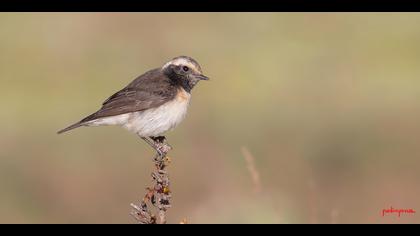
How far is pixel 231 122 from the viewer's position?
19656 mm

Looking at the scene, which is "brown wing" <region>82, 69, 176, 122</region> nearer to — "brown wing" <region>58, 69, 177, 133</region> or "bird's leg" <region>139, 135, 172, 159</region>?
"brown wing" <region>58, 69, 177, 133</region>

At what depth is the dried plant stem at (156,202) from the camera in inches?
298

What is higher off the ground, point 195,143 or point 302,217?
point 195,143

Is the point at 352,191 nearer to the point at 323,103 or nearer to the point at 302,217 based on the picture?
the point at 302,217

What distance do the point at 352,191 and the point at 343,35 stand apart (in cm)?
1044

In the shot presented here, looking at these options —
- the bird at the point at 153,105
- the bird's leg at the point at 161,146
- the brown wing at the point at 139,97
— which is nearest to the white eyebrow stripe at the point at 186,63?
the bird at the point at 153,105

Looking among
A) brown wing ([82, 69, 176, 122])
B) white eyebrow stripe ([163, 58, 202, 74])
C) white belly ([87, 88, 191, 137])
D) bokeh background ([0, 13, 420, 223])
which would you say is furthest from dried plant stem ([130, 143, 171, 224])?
white eyebrow stripe ([163, 58, 202, 74])

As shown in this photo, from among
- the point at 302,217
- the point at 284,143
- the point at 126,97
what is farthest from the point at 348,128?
the point at 126,97

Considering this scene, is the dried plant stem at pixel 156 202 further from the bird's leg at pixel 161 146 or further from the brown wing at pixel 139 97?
the brown wing at pixel 139 97

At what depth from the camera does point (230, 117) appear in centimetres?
2003

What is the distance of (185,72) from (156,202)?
12.7 ft

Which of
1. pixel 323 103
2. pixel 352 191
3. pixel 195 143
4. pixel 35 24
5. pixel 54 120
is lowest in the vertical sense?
pixel 352 191

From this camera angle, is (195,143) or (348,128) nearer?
(195,143)

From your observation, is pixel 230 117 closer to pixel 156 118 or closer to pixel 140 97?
pixel 140 97
